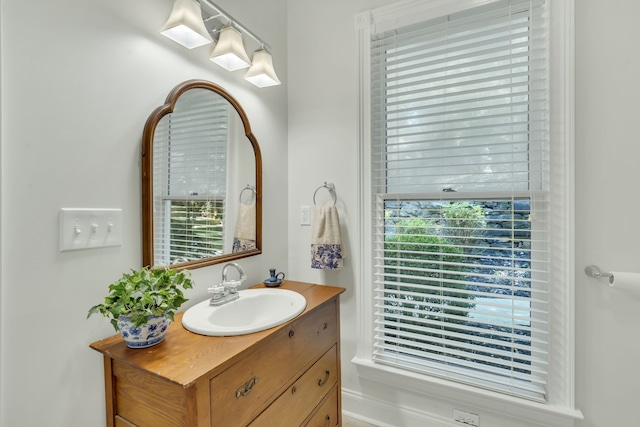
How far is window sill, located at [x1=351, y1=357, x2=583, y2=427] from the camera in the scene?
4.26 feet

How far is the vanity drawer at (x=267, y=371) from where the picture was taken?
2.76 ft

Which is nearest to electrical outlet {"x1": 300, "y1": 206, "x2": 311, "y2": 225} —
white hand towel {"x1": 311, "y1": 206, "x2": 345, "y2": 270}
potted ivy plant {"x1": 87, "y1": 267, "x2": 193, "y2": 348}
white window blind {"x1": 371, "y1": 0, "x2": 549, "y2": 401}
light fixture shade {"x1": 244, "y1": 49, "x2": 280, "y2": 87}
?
white hand towel {"x1": 311, "y1": 206, "x2": 345, "y2": 270}

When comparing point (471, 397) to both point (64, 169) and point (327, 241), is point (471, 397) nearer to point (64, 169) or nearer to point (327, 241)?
point (327, 241)

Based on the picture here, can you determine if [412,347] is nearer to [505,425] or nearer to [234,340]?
[505,425]

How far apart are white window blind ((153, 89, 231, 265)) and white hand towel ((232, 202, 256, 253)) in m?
0.11

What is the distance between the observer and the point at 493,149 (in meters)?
1.41

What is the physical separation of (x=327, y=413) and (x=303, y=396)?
29 centimetres

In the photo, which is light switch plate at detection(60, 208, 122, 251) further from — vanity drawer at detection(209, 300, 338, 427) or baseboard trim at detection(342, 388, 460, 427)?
baseboard trim at detection(342, 388, 460, 427)

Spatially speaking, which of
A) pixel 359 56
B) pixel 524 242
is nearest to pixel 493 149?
pixel 524 242

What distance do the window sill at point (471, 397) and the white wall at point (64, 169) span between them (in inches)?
49.0

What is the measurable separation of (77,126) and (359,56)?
1.35 m

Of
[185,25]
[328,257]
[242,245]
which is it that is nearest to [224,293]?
[242,245]

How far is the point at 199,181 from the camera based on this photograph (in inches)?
51.1

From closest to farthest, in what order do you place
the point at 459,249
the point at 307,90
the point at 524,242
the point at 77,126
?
the point at 77,126 → the point at 524,242 → the point at 459,249 → the point at 307,90
